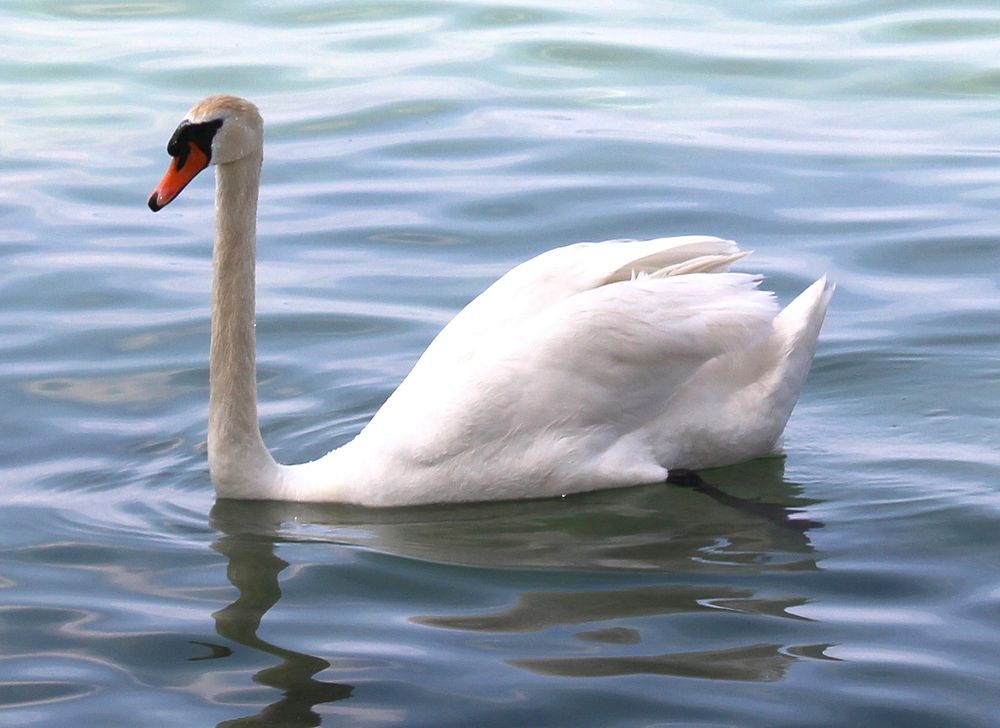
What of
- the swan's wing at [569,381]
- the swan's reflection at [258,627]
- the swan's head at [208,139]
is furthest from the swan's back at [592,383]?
the swan's head at [208,139]

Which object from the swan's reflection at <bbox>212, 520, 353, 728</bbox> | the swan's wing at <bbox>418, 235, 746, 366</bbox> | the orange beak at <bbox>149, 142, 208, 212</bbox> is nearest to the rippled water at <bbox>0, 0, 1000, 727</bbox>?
the swan's reflection at <bbox>212, 520, 353, 728</bbox>

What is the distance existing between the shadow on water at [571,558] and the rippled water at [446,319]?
18 mm

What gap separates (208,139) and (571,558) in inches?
71.7

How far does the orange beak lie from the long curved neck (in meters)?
0.28

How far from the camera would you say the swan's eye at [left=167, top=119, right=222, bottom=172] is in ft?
21.0

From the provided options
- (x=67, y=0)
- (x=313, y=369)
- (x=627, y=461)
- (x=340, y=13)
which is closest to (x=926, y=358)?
(x=627, y=461)

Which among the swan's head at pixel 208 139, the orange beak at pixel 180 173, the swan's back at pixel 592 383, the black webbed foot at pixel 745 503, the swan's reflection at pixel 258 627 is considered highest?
the swan's head at pixel 208 139

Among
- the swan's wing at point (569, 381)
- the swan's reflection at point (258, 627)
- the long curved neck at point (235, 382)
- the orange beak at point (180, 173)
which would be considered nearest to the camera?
the swan's reflection at point (258, 627)

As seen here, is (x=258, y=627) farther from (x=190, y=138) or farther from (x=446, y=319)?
(x=446, y=319)

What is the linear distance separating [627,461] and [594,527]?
15.3 inches

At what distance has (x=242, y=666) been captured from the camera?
5414 millimetres

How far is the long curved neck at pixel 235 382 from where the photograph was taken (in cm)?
673

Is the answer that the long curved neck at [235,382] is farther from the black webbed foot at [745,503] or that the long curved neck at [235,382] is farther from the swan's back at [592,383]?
the black webbed foot at [745,503]

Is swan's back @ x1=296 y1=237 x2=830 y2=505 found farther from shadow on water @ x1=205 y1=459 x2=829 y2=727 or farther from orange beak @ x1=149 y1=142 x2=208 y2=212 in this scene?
orange beak @ x1=149 y1=142 x2=208 y2=212
